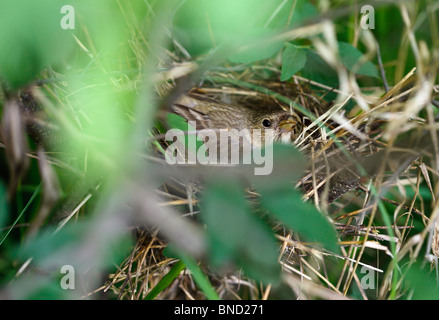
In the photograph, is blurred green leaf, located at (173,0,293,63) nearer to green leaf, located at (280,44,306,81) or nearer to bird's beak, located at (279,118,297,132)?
green leaf, located at (280,44,306,81)

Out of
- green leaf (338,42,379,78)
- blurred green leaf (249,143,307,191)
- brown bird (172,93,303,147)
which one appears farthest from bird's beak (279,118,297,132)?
blurred green leaf (249,143,307,191)

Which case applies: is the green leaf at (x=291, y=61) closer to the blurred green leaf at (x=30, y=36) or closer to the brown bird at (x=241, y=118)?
the brown bird at (x=241, y=118)

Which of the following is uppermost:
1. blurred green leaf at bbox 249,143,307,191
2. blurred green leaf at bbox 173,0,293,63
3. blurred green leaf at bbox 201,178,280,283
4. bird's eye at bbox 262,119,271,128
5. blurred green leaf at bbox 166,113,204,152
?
blurred green leaf at bbox 173,0,293,63

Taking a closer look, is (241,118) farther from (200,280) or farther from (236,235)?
(236,235)

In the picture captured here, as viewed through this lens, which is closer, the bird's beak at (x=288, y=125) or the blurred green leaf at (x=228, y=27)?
the blurred green leaf at (x=228, y=27)

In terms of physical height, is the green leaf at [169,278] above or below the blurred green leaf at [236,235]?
below

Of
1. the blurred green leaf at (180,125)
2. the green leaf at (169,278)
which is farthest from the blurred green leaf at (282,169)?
the green leaf at (169,278)

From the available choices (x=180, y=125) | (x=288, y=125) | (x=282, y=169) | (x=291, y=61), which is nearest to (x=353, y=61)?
(x=291, y=61)
